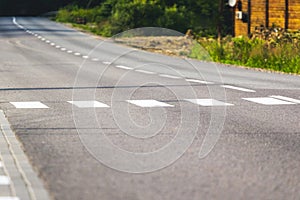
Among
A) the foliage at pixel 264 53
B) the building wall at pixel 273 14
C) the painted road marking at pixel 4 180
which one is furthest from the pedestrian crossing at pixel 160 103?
the building wall at pixel 273 14

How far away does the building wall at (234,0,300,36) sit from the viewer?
41375 millimetres

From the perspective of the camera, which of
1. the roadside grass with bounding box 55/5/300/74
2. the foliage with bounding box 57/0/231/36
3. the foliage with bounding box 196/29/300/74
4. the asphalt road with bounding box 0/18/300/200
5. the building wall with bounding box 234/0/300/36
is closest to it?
the asphalt road with bounding box 0/18/300/200

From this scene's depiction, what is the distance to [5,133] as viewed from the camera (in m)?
12.1

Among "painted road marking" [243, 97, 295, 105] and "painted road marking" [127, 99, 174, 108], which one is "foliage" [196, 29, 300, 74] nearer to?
"painted road marking" [243, 97, 295, 105]

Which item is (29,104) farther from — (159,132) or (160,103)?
(159,132)

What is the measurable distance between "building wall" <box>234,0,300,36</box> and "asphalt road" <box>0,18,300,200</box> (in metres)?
17.4

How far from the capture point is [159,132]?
12.0 m

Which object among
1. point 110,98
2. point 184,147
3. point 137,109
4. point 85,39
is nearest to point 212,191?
point 184,147

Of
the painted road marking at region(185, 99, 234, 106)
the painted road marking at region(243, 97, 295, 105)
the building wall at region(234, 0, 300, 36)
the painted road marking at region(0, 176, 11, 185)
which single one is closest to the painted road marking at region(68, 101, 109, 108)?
the painted road marking at region(185, 99, 234, 106)

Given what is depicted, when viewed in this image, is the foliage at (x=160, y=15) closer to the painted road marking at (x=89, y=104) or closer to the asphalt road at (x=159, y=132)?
the asphalt road at (x=159, y=132)

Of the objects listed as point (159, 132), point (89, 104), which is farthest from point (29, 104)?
point (159, 132)

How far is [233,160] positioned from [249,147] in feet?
3.39

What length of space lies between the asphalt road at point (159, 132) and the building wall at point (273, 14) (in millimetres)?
17438

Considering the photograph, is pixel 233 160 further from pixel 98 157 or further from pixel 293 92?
pixel 293 92
